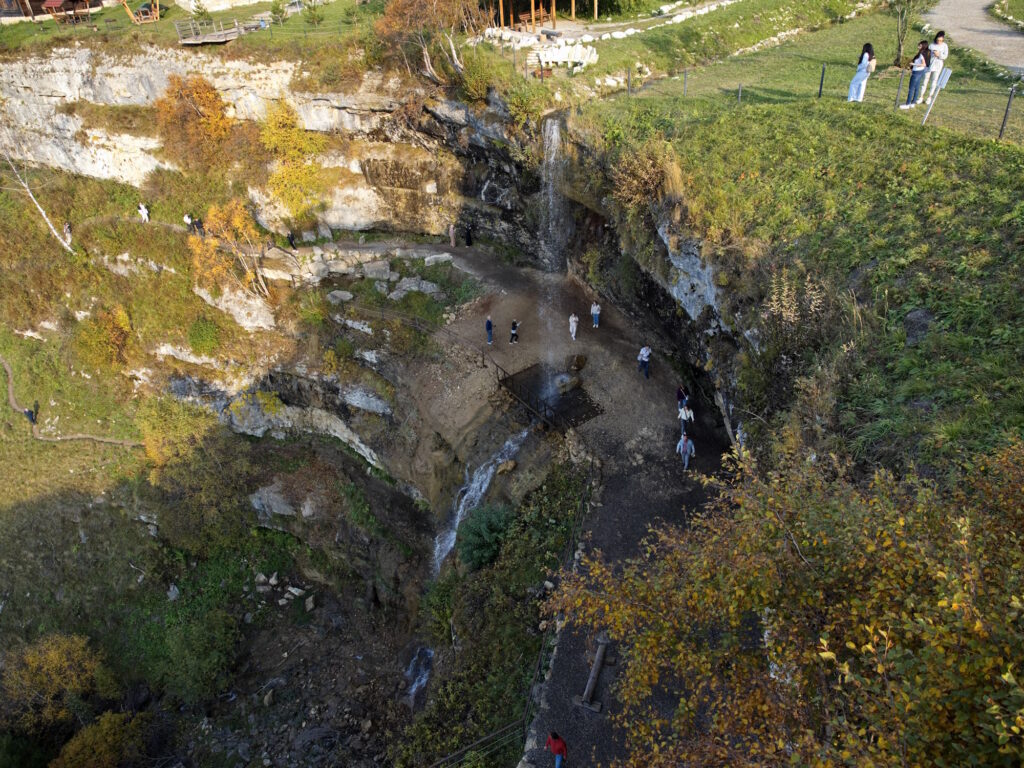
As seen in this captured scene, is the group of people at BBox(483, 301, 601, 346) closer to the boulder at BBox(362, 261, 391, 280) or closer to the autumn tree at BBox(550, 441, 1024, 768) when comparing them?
the boulder at BBox(362, 261, 391, 280)

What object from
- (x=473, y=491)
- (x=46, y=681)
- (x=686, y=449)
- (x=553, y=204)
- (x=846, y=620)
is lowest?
(x=46, y=681)

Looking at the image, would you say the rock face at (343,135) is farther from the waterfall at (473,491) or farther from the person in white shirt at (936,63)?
the person in white shirt at (936,63)

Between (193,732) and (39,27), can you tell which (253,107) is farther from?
(193,732)

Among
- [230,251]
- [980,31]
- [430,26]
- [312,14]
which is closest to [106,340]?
[230,251]

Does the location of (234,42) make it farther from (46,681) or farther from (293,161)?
(46,681)

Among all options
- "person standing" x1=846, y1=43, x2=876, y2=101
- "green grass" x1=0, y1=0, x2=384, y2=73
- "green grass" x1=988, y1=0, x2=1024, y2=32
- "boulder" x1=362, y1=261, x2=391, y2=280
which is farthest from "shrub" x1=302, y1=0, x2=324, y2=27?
"green grass" x1=988, y1=0, x2=1024, y2=32

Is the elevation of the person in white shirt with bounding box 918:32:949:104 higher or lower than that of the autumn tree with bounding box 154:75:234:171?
higher

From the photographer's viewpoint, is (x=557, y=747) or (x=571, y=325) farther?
(x=571, y=325)
